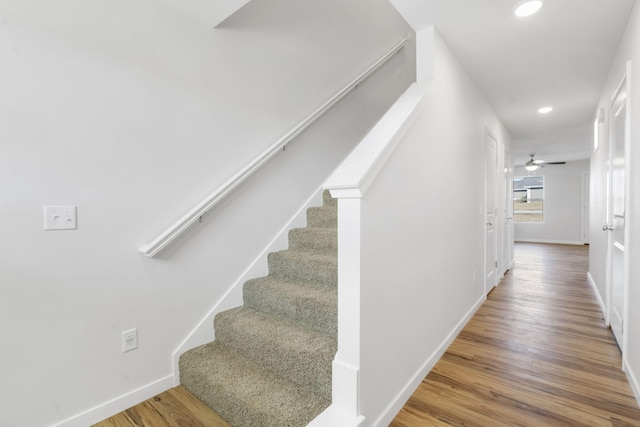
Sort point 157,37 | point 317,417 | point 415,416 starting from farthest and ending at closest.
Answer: point 157,37 → point 415,416 → point 317,417

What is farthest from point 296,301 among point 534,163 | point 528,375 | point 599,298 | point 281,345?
point 534,163

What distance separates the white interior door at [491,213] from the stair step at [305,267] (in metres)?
2.20

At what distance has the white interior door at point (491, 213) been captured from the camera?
344 centimetres

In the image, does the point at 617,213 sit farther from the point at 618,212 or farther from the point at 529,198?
the point at 529,198

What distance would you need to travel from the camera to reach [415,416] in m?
1.58

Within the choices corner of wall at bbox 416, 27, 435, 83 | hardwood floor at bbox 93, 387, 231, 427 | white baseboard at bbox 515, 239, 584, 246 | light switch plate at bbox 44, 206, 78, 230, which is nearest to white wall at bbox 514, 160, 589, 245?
white baseboard at bbox 515, 239, 584, 246

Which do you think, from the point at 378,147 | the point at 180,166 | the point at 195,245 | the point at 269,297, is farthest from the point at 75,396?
the point at 378,147

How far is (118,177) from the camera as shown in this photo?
157 centimetres

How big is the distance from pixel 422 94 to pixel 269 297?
1566 millimetres

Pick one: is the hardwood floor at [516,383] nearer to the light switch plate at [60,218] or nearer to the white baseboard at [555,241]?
the light switch plate at [60,218]

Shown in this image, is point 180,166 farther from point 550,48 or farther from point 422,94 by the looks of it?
point 550,48

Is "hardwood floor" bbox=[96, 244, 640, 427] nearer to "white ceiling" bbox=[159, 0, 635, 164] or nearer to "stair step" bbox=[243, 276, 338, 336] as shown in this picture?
"stair step" bbox=[243, 276, 338, 336]

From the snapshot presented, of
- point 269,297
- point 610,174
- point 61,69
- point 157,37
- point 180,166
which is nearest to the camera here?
point 61,69

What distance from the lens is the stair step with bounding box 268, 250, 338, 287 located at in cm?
196
